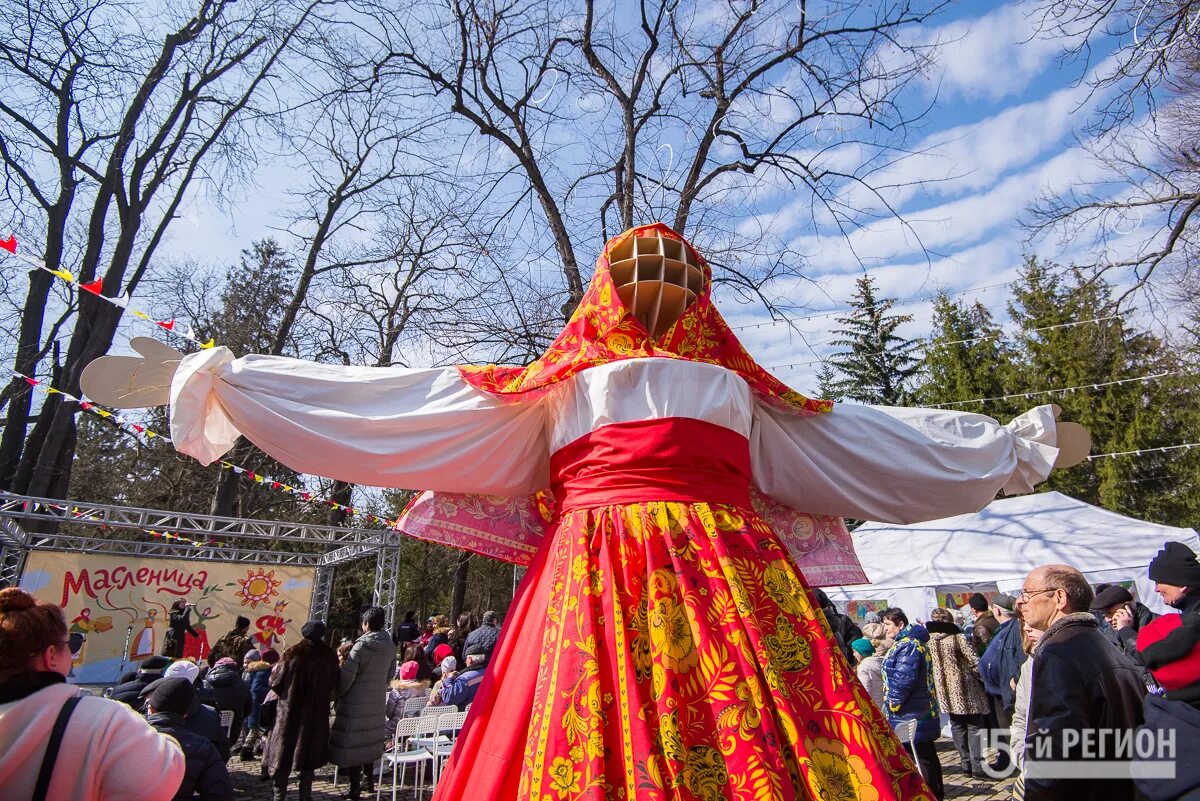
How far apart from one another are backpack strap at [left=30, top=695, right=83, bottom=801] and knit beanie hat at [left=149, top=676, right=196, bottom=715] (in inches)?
56.5

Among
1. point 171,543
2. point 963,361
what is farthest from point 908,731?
point 963,361

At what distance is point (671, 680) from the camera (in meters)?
1.58

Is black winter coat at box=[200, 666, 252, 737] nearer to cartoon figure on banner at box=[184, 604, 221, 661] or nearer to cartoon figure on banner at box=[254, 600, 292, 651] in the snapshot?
cartoon figure on banner at box=[184, 604, 221, 661]

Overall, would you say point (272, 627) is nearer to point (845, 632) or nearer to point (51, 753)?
point (845, 632)

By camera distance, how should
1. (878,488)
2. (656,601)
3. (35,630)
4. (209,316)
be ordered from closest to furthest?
(656,601) < (35,630) < (878,488) < (209,316)

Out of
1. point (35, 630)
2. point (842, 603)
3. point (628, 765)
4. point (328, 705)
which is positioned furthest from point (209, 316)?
point (628, 765)

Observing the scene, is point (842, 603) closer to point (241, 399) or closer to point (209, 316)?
point (241, 399)

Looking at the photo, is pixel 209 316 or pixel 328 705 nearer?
pixel 328 705

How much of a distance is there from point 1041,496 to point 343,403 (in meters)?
10.3

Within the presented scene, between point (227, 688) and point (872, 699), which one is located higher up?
point (872, 699)

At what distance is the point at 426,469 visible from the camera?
2.01 meters

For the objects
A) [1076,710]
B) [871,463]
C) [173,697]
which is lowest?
[173,697]

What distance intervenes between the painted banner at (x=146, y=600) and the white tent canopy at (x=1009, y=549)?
8597 mm

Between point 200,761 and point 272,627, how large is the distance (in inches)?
365
